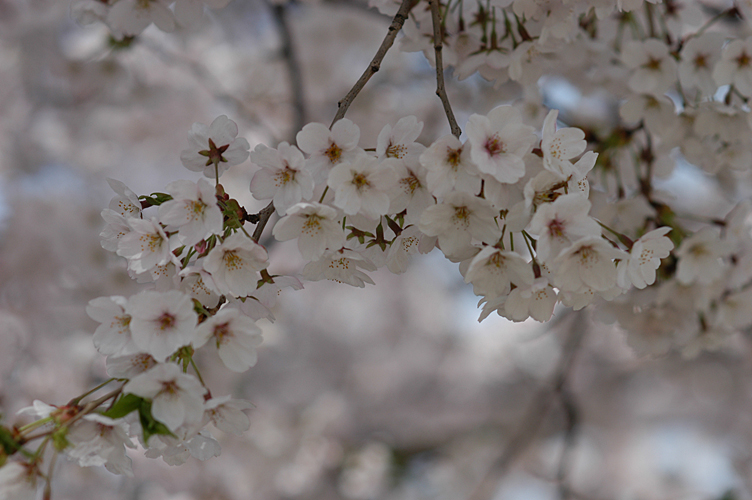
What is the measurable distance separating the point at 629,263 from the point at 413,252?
29cm

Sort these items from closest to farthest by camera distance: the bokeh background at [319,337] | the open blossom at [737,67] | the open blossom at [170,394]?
the open blossom at [170,394], the open blossom at [737,67], the bokeh background at [319,337]

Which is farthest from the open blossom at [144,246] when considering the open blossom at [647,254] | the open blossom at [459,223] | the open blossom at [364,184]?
the open blossom at [647,254]

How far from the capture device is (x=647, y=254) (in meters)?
0.79

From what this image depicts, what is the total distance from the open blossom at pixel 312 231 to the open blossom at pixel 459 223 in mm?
113

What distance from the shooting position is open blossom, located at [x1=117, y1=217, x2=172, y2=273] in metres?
0.72

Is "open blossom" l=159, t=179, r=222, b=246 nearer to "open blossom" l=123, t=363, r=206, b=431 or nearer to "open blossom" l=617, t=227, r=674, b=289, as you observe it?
"open blossom" l=123, t=363, r=206, b=431

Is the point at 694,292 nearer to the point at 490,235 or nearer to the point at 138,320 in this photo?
the point at 490,235

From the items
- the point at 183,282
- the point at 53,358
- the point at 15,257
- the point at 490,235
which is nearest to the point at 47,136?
the point at 15,257

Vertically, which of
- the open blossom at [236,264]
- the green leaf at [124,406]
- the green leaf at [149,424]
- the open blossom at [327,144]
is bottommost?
the green leaf at [149,424]

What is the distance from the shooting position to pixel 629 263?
2.38 feet

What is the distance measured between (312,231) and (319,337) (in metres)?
4.74

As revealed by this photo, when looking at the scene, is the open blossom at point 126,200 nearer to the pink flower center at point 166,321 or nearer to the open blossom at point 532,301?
the pink flower center at point 166,321

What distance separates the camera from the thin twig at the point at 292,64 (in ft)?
6.75

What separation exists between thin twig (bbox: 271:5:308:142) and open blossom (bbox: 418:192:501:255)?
4.74 ft
